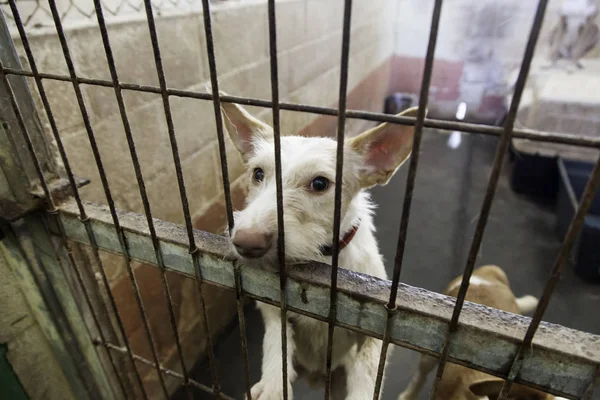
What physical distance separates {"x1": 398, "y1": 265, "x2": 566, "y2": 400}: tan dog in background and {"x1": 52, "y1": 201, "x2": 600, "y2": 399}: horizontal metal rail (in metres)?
0.55

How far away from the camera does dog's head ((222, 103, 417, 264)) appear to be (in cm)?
92

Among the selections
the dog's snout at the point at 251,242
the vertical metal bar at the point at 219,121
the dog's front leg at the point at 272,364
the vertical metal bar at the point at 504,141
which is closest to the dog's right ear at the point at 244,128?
the vertical metal bar at the point at 219,121

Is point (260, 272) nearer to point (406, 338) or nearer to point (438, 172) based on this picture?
point (406, 338)

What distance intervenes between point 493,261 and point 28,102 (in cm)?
340

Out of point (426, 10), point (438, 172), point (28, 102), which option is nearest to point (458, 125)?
point (28, 102)

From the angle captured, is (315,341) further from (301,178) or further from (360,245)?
(301,178)

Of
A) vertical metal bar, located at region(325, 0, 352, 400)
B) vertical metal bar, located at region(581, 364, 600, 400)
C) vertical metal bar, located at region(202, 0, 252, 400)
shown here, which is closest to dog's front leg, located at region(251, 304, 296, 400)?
vertical metal bar, located at region(202, 0, 252, 400)

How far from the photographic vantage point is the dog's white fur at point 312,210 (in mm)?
1013

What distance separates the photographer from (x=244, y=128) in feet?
4.44

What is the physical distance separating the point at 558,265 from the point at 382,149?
68 cm

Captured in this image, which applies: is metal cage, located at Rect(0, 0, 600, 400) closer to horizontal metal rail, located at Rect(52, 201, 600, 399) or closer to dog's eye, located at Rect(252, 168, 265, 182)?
horizontal metal rail, located at Rect(52, 201, 600, 399)

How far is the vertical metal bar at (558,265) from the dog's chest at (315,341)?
2.46 feet

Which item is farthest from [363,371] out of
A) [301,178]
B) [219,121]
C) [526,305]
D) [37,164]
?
[526,305]

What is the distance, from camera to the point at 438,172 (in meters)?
4.72
